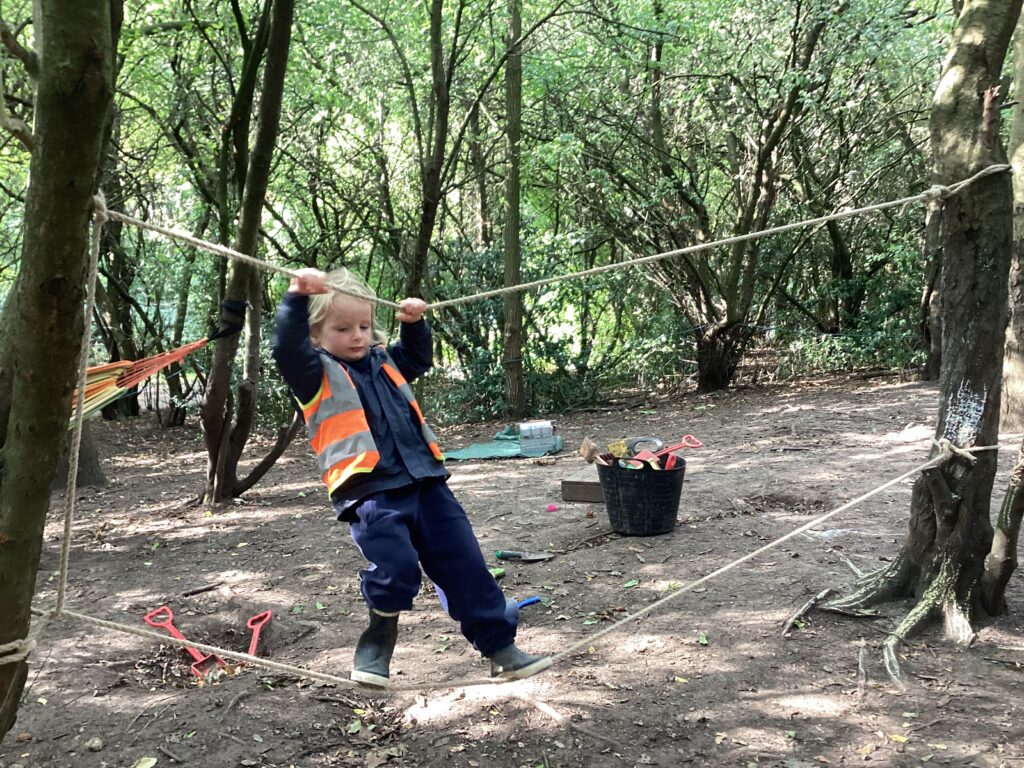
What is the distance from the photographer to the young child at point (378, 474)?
229 centimetres

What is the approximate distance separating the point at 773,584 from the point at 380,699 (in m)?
1.68

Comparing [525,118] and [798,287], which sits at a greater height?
[525,118]

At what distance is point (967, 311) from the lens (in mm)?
2939

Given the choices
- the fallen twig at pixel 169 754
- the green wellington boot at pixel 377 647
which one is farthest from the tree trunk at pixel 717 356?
the fallen twig at pixel 169 754

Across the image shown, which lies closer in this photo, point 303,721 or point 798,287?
point 303,721

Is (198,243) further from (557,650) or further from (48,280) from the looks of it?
(557,650)

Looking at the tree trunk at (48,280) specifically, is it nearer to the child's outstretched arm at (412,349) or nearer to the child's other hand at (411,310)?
the child's other hand at (411,310)

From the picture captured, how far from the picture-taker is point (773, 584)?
3533mm

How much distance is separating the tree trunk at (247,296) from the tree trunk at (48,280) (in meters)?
3.20

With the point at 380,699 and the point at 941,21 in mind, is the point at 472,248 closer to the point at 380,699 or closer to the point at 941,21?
the point at 941,21

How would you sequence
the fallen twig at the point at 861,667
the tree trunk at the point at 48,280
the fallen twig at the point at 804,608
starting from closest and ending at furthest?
the tree trunk at the point at 48,280
the fallen twig at the point at 861,667
the fallen twig at the point at 804,608

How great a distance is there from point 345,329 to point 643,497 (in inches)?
92.0

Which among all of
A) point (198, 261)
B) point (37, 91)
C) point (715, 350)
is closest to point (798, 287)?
point (715, 350)

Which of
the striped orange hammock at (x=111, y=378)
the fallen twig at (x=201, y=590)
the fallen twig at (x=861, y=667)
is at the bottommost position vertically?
the fallen twig at (x=861, y=667)
